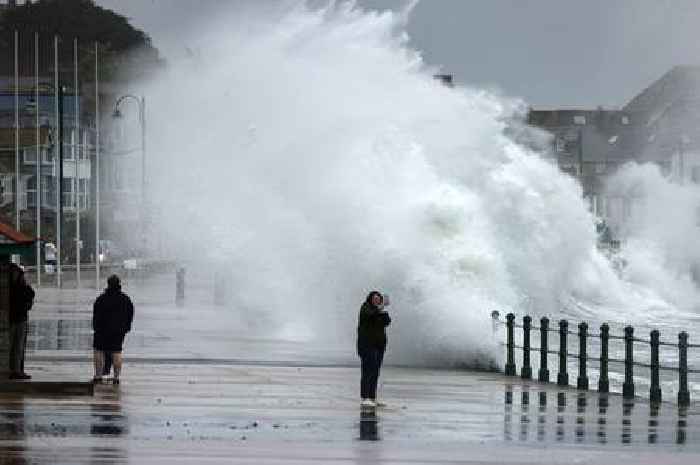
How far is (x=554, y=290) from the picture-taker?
222ft

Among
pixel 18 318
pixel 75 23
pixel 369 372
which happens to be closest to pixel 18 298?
pixel 18 318

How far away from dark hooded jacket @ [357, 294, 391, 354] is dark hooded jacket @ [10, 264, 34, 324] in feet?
14.7

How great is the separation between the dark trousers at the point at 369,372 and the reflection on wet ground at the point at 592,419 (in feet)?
5.68

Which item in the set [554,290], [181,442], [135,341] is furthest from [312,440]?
[554,290]

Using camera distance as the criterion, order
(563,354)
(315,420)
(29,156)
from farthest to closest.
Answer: (29,156), (563,354), (315,420)

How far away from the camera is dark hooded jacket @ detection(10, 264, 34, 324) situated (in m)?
29.1

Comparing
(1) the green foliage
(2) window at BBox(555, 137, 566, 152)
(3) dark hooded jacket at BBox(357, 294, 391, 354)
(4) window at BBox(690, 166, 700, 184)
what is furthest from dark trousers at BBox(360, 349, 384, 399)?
(2) window at BBox(555, 137, 566, 152)

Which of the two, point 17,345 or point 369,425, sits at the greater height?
point 17,345

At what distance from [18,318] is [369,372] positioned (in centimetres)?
484

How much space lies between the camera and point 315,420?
24.9 metres

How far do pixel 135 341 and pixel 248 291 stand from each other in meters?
12.6

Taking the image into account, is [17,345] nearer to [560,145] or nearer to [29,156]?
[29,156]

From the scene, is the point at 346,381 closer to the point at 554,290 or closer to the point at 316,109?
the point at 316,109

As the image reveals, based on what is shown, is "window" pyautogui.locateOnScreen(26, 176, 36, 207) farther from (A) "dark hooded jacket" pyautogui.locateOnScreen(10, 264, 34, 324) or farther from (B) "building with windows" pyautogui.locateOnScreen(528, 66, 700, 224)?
(A) "dark hooded jacket" pyautogui.locateOnScreen(10, 264, 34, 324)
